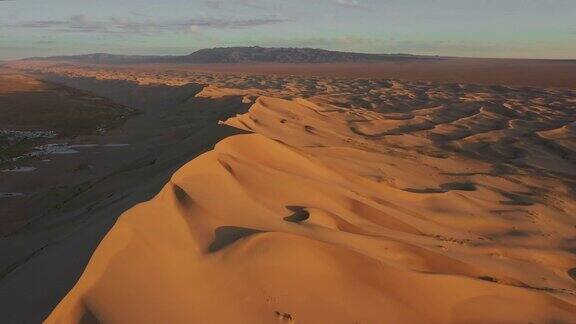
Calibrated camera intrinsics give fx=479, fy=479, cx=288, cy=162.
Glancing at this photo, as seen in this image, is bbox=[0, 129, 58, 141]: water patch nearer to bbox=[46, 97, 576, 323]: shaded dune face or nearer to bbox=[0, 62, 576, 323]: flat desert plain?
bbox=[0, 62, 576, 323]: flat desert plain

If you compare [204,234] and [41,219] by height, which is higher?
[204,234]

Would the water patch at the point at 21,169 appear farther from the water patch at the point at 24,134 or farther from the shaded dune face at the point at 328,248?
the shaded dune face at the point at 328,248

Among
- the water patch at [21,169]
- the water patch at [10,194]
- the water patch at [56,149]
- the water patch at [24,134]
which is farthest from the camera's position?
the water patch at [24,134]

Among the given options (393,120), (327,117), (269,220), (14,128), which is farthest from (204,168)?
(14,128)

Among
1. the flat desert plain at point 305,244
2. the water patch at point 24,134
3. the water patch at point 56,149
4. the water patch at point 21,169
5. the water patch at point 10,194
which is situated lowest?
the water patch at point 24,134

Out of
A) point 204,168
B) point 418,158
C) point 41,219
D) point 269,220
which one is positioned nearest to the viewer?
point 269,220

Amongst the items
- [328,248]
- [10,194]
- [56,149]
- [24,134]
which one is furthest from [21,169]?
[328,248]

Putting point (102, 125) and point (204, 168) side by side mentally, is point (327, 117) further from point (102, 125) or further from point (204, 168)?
point (204, 168)

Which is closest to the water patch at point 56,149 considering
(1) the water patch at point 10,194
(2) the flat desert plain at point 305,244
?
(1) the water patch at point 10,194
